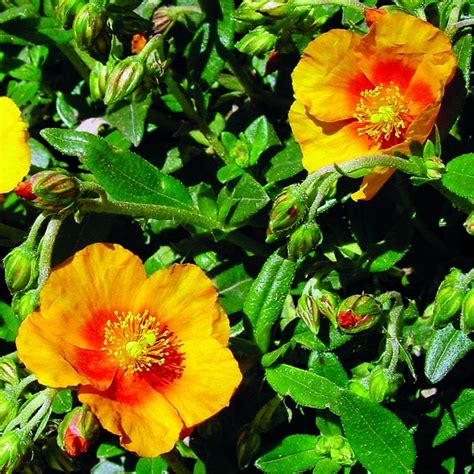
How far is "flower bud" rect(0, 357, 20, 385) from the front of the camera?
2350 millimetres

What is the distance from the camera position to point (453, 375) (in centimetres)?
275

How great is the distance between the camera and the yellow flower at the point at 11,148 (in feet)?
7.77

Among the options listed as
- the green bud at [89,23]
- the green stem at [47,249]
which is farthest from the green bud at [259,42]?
the green stem at [47,249]

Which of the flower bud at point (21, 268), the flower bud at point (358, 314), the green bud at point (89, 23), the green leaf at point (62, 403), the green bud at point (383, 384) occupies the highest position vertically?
the green bud at point (89, 23)

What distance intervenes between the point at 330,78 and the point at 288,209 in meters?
0.44

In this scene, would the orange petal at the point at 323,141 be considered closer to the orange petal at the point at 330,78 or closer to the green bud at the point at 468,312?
the orange petal at the point at 330,78

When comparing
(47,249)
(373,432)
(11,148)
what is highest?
(11,148)

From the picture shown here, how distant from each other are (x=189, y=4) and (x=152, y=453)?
1.45 metres

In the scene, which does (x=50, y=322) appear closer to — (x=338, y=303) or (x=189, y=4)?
(x=338, y=303)

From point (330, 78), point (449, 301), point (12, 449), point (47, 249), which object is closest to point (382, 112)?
point (330, 78)

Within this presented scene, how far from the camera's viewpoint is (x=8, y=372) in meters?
2.36

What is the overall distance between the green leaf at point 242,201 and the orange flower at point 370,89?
0.48 ft

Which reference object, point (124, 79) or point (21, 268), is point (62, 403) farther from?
point (124, 79)

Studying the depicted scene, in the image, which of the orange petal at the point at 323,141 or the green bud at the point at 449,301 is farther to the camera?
Answer: the orange petal at the point at 323,141
